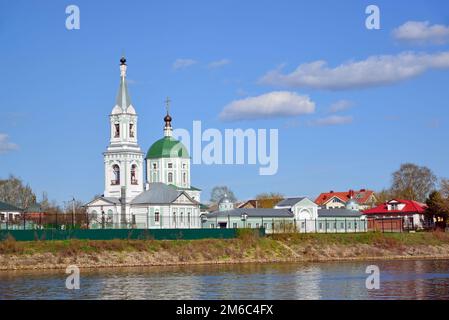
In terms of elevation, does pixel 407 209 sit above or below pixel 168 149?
below

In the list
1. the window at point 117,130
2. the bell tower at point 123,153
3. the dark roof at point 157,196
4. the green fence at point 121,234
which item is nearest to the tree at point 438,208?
the dark roof at point 157,196

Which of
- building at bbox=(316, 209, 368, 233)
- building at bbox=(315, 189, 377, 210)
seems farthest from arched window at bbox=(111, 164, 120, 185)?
building at bbox=(315, 189, 377, 210)

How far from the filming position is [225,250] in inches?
3031

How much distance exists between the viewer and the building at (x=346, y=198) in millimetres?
→ 152875

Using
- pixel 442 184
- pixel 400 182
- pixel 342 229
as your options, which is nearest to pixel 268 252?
pixel 342 229

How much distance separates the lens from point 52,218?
92.5m

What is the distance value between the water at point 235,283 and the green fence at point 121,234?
31.0ft

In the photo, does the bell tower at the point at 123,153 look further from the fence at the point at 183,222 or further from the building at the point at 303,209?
the building at the point at 303,209

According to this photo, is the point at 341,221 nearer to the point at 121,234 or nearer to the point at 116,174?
the point at 116,174

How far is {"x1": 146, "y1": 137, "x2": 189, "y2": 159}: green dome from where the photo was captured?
118m

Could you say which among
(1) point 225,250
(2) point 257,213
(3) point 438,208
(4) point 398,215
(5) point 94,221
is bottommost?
(1) point 225,250

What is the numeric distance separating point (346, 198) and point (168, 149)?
5145cm

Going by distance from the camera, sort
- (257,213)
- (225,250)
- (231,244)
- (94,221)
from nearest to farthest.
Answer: (225,250), (231,244), (94,221), (257,213)

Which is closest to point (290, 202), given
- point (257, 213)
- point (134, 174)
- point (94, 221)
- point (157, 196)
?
point (257, 213)
